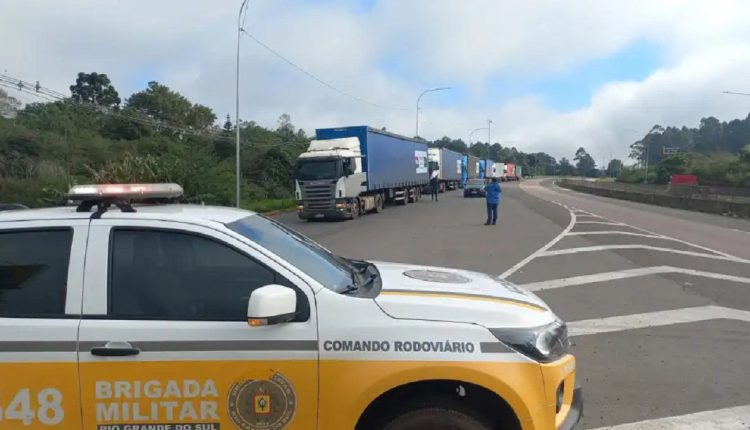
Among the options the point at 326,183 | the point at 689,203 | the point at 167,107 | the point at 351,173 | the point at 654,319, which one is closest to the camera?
the point at 654,319

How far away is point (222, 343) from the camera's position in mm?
2914

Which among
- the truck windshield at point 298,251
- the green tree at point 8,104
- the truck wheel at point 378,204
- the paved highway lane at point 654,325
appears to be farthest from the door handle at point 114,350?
the green tree at point 8,104

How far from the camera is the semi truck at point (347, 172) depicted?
25047 millimetres

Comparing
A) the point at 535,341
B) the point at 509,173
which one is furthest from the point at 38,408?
the point at 509,173

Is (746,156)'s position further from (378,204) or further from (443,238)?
(443,238)

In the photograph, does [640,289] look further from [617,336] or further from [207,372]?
[207,372]

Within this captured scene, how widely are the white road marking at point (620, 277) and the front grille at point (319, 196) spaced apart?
1510cm

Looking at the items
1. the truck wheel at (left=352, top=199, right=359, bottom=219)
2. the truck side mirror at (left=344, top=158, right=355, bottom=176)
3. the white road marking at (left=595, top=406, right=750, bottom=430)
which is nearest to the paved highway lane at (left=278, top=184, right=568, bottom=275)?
the truck wheel at (left=352, top=199, right=359, bottom=219)

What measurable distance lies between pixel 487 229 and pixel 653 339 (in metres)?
13.3

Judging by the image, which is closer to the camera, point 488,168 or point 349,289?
point 349,289

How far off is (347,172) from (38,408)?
75.4ft

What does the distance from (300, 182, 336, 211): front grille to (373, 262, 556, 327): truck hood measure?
21.1 metres

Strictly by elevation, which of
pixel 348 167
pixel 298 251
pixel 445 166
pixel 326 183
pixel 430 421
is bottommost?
pixel 430 421

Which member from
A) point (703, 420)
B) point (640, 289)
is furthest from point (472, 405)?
point (640, 289)
